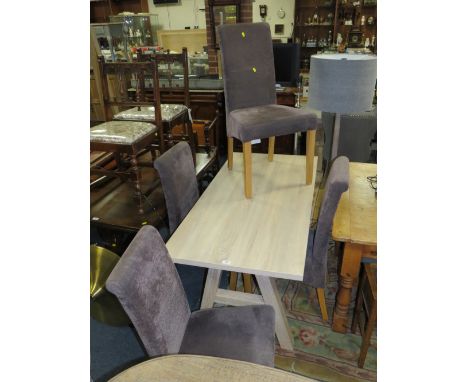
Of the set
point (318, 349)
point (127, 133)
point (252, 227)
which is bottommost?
point (318, 349)

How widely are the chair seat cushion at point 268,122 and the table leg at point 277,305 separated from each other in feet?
2.48

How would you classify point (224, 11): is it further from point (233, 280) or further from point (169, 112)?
point (233, 280)

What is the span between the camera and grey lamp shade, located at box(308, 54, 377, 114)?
154cm

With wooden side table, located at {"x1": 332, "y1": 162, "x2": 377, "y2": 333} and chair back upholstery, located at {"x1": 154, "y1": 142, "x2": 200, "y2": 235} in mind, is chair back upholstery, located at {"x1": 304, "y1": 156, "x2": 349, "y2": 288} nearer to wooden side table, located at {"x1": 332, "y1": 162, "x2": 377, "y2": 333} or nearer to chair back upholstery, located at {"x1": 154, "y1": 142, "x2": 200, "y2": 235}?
wooden side table, located at {"x1": 332, "y1": 162, "x2": 377, "y2": 333}

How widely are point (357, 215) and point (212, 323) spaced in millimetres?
830

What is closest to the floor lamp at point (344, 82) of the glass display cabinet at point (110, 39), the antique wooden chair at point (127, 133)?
the antique wooden chair at point (127, 133)

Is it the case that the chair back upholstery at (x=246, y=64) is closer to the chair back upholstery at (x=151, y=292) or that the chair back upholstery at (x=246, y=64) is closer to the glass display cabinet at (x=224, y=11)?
the chair back upholstery at (x=151, y=292)

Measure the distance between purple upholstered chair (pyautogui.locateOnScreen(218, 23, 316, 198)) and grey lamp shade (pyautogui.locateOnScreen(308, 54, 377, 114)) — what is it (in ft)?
0.56

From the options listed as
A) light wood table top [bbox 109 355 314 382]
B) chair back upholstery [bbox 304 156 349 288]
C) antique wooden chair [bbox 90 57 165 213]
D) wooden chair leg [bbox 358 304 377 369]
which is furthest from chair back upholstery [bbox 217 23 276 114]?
light wood table top [bbox 109 355 314 382]

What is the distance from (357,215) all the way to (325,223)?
0.24 m

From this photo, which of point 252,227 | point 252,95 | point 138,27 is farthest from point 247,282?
point 138,27

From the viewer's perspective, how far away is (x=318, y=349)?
1617 millimetres

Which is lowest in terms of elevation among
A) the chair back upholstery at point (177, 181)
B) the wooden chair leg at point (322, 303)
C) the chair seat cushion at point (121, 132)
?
the wooden chair leg at point (322, 303)

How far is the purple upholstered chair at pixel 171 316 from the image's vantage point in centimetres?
89
